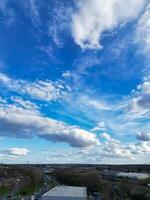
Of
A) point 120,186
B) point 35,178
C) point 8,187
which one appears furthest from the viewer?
point 35,178

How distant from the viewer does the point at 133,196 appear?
75.8 meters

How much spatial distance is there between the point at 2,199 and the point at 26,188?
3009 centimetres

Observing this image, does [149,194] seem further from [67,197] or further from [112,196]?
[67,197]

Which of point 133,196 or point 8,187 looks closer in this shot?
point 133,196

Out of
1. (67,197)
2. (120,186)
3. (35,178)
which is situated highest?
(35,178)

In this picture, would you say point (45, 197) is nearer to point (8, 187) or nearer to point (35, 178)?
point (8, 187)

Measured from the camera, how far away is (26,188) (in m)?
95.1

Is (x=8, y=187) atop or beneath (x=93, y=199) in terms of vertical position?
atop

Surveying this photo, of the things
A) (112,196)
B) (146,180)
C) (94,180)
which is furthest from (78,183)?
(112,196)

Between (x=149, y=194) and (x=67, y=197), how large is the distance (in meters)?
24.1

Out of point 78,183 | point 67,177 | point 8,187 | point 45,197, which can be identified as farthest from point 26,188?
point 45,197

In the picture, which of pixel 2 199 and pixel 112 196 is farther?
pixel 112 196

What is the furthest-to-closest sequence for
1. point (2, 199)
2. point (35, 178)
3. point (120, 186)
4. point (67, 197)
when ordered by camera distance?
1. point (35, 178)
2. point (120, 186)
3. point (2, 199)
4. point (67, 197)

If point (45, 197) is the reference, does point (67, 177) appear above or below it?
above
